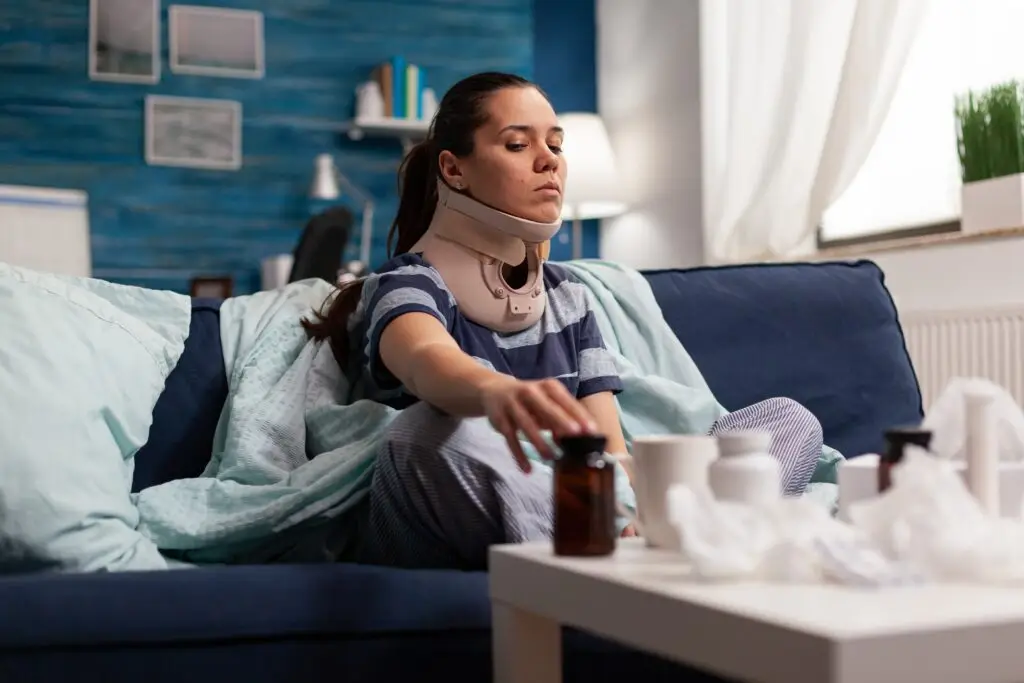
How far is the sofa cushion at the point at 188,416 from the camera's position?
5.48 ft

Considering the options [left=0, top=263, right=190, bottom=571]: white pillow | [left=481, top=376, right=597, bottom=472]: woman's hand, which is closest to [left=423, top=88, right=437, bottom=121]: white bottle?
[left=0, top=263, right=190, bottom=571]: white pillow

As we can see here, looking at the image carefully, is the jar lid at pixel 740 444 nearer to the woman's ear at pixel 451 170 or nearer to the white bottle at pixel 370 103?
the woman's ear at pixel 451 170

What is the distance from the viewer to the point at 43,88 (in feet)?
14.7

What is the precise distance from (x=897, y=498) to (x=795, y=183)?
2.86 metres

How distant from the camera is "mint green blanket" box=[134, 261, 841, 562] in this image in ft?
4.78

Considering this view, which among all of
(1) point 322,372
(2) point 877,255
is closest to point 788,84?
(2) point 877,255

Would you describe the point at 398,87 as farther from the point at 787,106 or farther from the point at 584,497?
the point at 584,497

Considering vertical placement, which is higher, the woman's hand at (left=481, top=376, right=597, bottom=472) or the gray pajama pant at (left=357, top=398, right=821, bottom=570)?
the woman's hand at (left=481, top=376, right=597, bottom=472)

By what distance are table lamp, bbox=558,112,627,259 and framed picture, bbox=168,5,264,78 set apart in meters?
1.29

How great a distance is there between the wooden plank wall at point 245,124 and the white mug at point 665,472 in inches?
153

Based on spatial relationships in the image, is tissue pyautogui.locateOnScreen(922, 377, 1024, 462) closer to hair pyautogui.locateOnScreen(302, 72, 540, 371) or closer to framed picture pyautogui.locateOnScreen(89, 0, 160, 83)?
hair pyautogui.locateOnScreen(302, 72, 540, 371)

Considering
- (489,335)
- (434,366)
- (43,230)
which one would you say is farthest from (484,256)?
(43,230)

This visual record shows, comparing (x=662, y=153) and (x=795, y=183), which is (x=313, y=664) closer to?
(x=795, y=183)

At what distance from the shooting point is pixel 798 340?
76.4 inches
